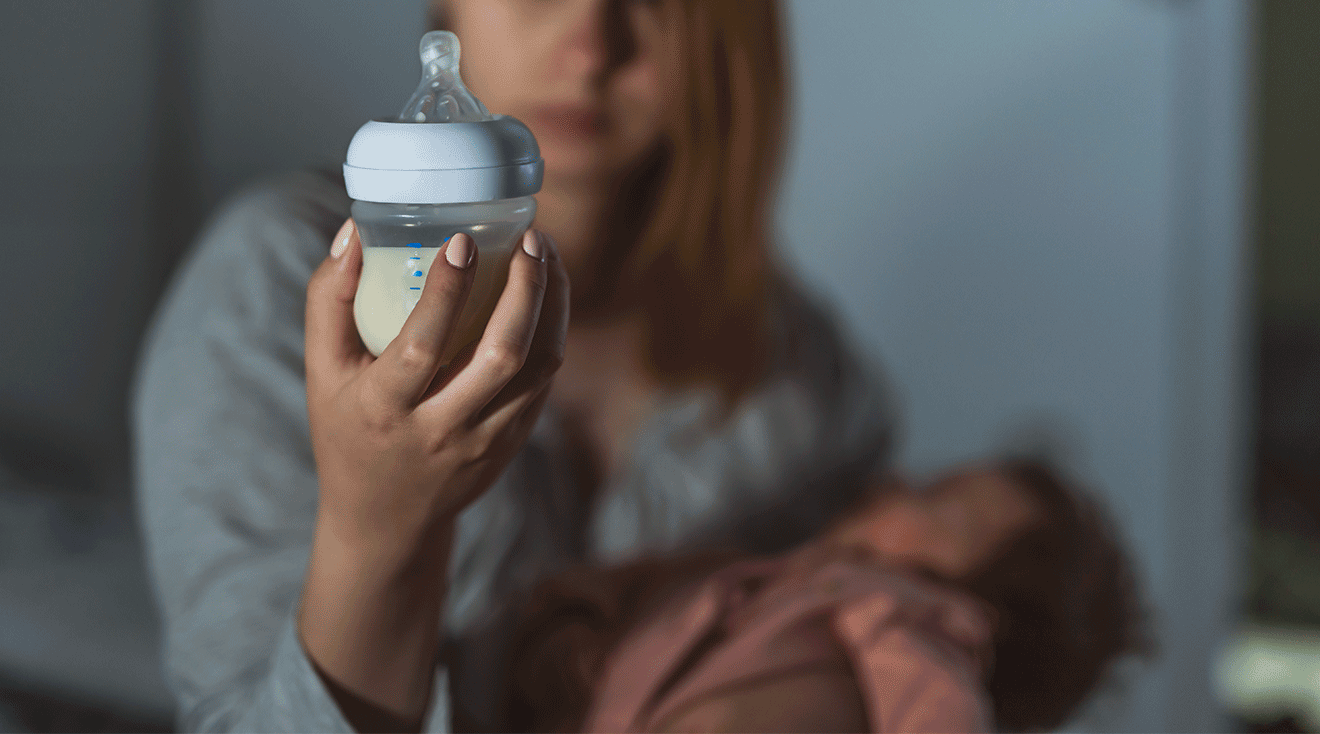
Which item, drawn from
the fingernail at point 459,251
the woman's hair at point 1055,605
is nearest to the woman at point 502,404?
the fingernail at point 459,251

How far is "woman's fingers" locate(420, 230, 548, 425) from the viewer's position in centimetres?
33

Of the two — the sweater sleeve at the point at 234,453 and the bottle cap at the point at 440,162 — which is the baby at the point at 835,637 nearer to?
the sweater sleeve at the point at 234,453

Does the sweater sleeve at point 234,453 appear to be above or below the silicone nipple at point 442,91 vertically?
below

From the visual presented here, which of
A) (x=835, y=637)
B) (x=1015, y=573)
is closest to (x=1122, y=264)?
(x=1015, y=573)

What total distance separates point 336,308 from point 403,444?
5 centimetres

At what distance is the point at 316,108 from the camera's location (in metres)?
0.62

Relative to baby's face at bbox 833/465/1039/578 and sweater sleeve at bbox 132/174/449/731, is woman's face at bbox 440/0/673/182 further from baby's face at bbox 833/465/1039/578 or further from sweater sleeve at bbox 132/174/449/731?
baby's face at bbox 833/465/1039/578

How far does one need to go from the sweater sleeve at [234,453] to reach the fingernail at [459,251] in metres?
0.24

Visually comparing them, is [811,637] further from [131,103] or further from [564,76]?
[131,103]

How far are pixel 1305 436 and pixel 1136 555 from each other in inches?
7.9

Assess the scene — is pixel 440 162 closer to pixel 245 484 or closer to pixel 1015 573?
pixel 245 484

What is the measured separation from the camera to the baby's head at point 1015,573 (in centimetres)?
76

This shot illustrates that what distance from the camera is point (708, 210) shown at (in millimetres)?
768

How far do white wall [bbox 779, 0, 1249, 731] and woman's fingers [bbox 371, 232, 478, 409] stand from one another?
570 millimetres
